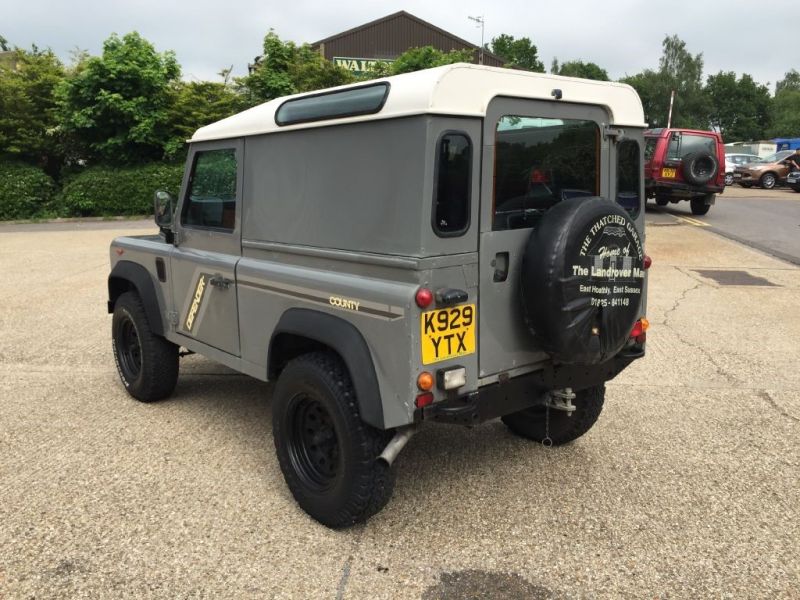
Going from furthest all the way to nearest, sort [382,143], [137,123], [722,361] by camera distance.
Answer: [137,123] < [722,361] < [382,143]

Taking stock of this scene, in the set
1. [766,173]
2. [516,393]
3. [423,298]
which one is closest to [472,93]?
[423,298]

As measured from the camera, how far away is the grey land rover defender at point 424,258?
262 centimetres

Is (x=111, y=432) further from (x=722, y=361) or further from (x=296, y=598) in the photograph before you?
(x=722, y=361)

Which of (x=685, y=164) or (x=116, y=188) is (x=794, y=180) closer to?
(x=685, y=164)

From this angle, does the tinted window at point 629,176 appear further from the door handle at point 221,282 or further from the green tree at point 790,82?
the green tree at point 790,82

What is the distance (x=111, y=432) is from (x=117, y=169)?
16.2 metres

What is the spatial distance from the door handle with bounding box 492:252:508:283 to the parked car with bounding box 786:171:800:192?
26.0 meters

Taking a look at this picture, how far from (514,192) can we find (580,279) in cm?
50

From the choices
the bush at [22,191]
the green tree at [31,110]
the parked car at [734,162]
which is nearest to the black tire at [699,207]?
the parked car at [734,162]

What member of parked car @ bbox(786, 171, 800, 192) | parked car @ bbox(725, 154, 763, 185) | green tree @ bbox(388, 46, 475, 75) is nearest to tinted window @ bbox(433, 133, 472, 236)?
green tree @ bbox(388, 46, 475, 75)

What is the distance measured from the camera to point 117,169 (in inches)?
725

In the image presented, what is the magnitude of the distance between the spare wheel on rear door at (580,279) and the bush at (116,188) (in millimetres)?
16881

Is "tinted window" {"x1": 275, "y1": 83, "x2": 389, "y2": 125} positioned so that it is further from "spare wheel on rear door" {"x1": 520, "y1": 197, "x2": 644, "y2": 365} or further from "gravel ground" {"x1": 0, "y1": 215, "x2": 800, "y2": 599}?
"gravel ground" {"x1": 0, "y1": 215, "x2": 800, "y2": 599}

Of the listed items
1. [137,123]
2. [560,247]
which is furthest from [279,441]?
[137,123]
